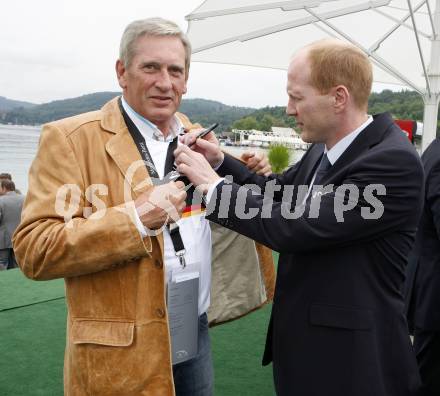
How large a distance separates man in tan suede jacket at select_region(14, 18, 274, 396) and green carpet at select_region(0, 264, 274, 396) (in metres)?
2.13

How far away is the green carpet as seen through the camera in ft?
11.8

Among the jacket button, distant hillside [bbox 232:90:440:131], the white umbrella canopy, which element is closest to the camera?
the jacket button

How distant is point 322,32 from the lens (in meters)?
6.93

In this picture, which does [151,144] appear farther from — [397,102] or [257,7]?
[397,102]

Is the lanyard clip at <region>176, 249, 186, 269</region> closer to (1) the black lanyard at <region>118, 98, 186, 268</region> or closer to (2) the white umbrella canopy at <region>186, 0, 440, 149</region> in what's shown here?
(1) the black lanyard at <region>118, 98, 186, 268</region>

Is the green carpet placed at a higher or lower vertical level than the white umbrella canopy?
lower

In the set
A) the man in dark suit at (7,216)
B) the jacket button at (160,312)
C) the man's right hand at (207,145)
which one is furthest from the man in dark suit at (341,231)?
the man in dark suit at (7,216)

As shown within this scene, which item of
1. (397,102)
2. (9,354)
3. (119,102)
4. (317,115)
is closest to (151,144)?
(119,102)

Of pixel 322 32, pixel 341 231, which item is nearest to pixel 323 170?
pixel 341 231

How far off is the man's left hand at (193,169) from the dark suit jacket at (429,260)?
5.13ft

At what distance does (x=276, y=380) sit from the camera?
6.15 feet

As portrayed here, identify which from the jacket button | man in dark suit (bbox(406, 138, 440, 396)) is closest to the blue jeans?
the jacket button

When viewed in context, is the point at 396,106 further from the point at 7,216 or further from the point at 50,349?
the point at 50,349

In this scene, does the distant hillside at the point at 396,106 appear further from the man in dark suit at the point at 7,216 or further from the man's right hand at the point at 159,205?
the man's right hand at the point at 159,205
